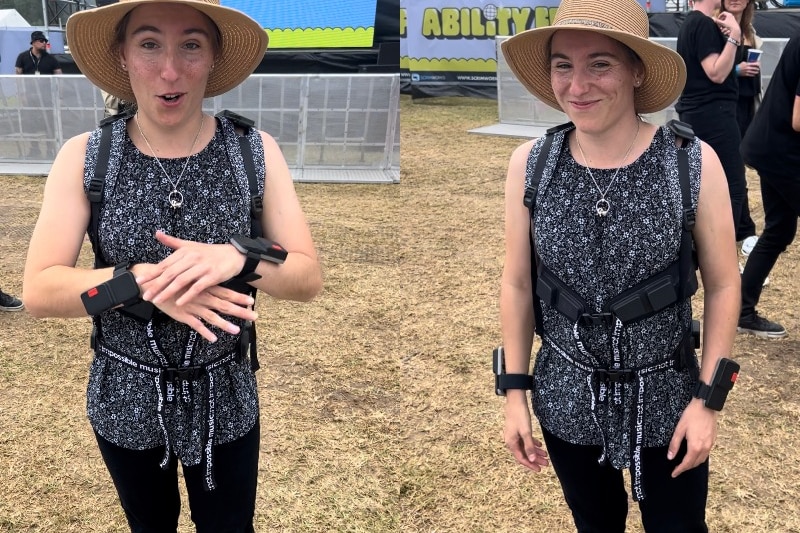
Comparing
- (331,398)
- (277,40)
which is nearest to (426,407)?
(331,398)

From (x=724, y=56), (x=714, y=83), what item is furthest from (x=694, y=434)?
(x=714, y=83)

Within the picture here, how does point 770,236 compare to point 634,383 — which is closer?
point 634,383

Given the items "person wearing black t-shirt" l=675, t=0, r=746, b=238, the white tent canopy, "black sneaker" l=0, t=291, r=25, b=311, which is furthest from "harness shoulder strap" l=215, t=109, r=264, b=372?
the white tent canopy

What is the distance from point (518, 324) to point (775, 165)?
2802 millimetres

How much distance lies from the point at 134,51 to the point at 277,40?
40.6 ft

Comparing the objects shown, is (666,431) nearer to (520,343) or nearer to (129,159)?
(520,343)

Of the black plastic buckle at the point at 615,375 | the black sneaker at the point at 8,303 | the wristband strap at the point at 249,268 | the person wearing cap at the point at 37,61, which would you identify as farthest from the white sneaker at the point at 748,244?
the person wearing cap at the point at 37,61

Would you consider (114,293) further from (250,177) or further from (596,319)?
(596,319)

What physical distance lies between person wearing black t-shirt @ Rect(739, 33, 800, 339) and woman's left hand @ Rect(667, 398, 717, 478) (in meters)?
2.60

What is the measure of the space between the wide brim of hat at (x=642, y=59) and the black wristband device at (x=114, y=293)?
1111mm

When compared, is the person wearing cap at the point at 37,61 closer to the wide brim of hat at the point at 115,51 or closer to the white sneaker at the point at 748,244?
the white sneaker at the point at 748,244

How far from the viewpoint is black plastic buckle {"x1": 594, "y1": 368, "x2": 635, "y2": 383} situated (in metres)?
1.83

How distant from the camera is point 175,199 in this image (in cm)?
173

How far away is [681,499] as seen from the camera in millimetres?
1878
